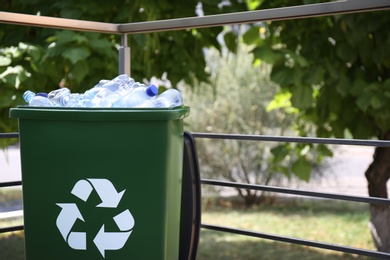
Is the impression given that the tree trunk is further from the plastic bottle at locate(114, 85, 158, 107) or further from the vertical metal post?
the plastic bottle at locate(114, 85, 158, 107)

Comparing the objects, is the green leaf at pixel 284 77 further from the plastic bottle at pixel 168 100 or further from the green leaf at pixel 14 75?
the plastic bottle at pixel 168 100

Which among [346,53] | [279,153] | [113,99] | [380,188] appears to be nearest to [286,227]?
[380,188]

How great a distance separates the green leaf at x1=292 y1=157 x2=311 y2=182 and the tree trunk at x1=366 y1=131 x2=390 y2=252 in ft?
2.76

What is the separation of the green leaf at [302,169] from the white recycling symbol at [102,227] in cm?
317

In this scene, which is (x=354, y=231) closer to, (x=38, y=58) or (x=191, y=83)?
(x=191, y=83)

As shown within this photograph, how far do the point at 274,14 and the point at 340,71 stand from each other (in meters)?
2.66

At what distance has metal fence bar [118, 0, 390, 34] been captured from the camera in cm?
214

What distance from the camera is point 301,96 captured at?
445 cm

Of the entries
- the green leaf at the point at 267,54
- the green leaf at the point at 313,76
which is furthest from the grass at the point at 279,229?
the green leaf at the point at 267,54

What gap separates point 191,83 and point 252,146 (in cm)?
399

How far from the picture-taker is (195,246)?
242 cm

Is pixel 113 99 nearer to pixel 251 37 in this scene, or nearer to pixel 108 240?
pixel 108 240

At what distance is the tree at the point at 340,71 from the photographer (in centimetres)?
437

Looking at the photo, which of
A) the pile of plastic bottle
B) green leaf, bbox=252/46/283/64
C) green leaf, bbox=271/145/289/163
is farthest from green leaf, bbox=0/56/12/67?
green leaf, bbox=271/145/289/163
